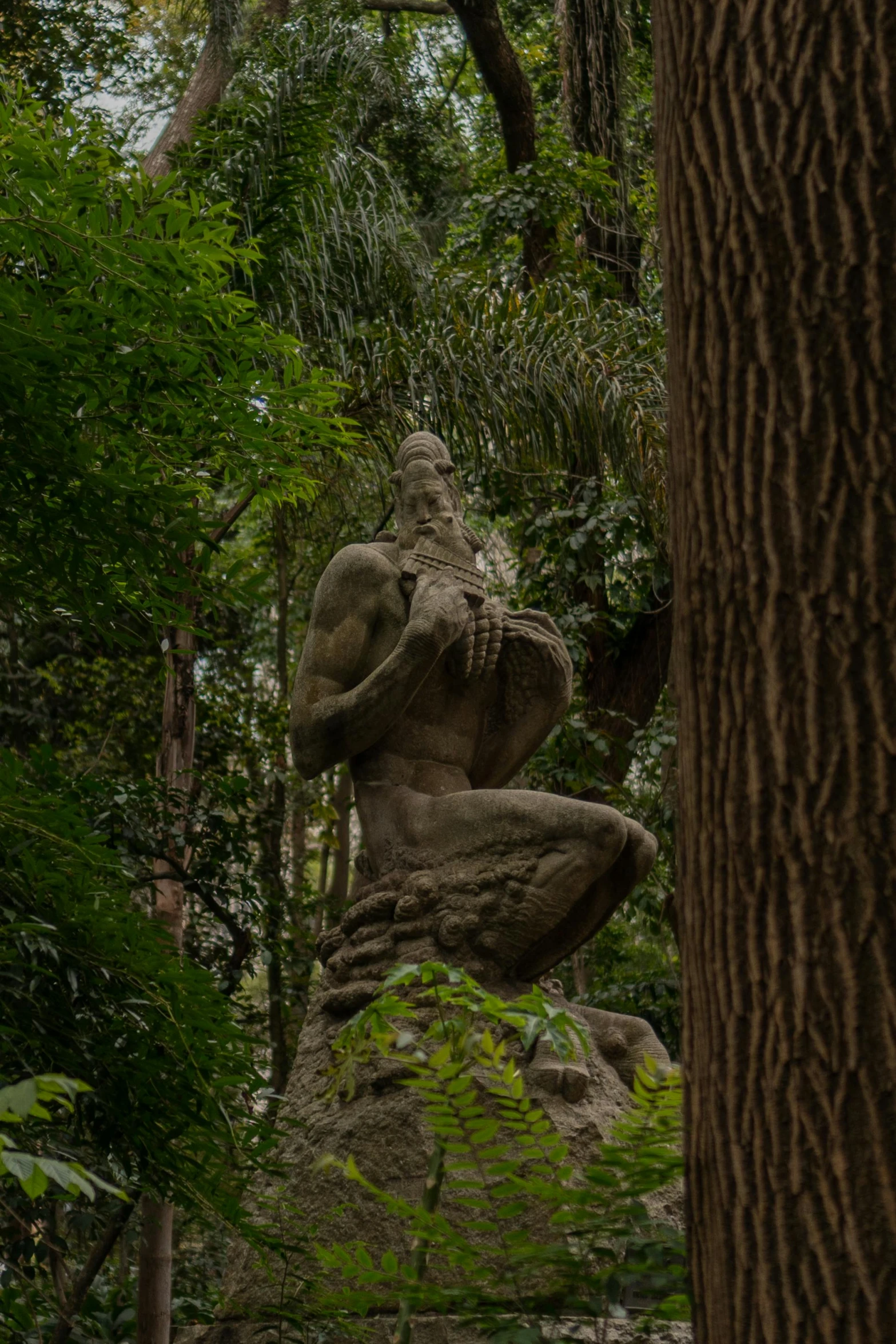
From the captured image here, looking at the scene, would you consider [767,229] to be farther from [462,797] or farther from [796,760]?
[462,797]

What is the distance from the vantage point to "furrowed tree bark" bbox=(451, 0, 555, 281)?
10250mm

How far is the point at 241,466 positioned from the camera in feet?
13.3

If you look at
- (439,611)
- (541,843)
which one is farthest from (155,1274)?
(439,611)

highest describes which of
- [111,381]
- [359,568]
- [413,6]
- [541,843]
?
[413,6]

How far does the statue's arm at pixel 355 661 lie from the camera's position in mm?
4465

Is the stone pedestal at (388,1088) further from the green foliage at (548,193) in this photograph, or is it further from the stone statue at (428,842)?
the green foliage at (548,193)

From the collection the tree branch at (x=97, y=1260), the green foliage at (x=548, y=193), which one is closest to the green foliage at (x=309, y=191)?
the green foliage at (x=548, y=193)

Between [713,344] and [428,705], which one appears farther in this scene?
[428,705]

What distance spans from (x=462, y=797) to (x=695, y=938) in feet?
8.03

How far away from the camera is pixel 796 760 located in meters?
1.96

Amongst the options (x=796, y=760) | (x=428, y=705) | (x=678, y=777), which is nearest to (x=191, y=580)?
(x=428, y=705)

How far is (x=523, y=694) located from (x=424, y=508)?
2.31 ft

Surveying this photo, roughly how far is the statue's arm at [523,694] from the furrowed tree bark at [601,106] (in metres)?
5.98

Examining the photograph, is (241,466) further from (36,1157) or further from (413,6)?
(413,6)
